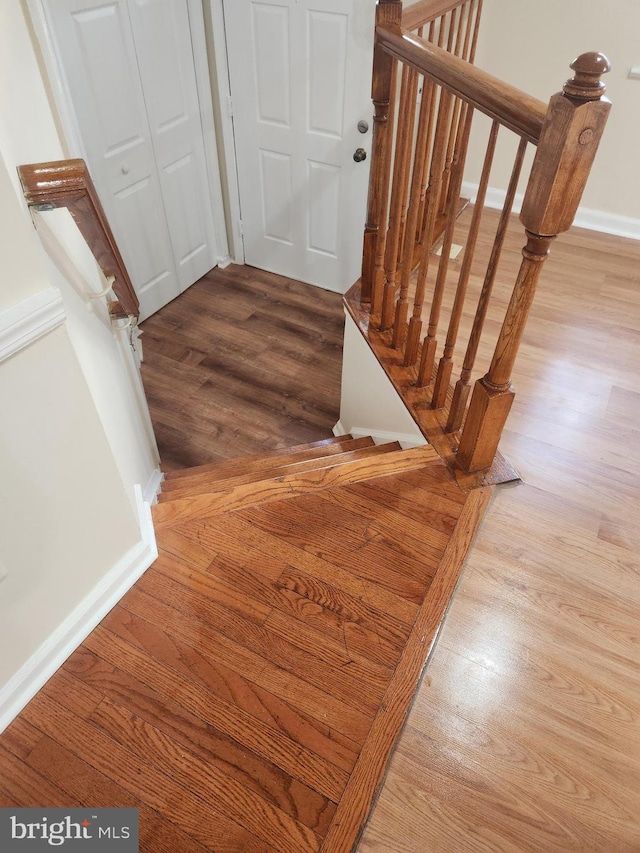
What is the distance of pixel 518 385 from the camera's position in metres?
2.00

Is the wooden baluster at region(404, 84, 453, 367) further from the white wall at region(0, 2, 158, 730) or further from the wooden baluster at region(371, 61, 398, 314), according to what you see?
the white wall at region(0, 2, 158, 730)

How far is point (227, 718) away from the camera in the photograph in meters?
1.25

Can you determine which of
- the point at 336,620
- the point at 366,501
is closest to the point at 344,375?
the point at 366,501

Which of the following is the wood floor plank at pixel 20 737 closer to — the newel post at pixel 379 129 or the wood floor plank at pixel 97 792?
the wood floor plank at pixel 97 792

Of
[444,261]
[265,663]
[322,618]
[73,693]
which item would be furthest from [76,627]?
[444,261]

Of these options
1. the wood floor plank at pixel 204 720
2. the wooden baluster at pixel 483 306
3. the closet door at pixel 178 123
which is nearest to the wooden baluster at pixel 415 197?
the wooden baluster at pixel 483 306

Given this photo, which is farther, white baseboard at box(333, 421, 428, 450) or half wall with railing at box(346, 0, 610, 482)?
white baseboard at box(333, 421, 428, 450)

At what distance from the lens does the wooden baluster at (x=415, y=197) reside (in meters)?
1.48

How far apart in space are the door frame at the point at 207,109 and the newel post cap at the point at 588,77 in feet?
5.30

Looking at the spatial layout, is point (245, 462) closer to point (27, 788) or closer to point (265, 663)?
point (265, 663)

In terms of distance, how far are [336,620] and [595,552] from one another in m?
0.68

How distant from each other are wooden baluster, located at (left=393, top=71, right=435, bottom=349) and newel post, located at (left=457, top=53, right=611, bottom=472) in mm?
440

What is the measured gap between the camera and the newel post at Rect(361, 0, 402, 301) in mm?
1546
